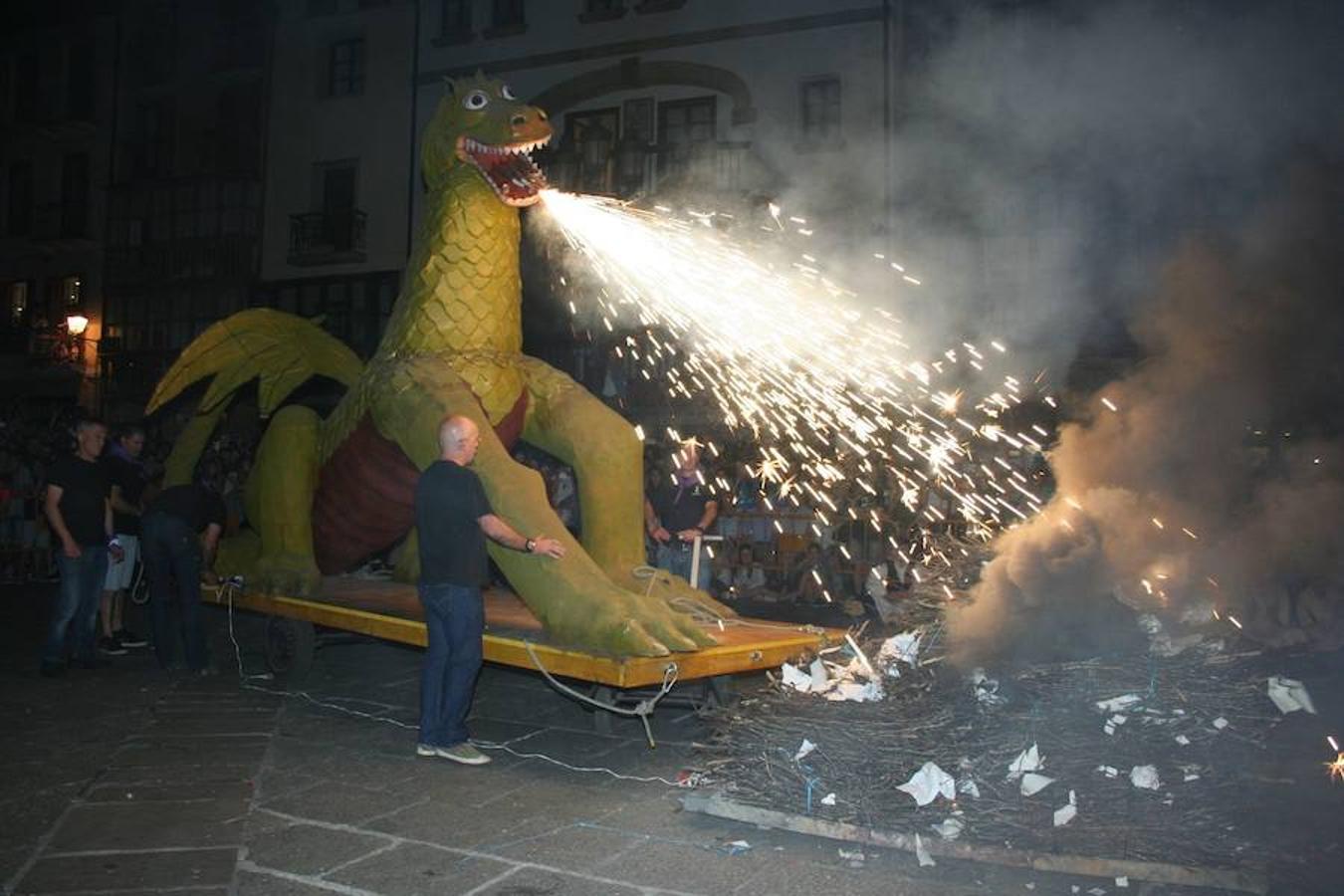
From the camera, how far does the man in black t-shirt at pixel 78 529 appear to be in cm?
672

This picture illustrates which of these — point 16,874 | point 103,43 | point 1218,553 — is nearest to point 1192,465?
point 1218,553

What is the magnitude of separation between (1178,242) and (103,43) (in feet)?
94.4

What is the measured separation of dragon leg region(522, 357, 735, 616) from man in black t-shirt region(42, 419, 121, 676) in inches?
127

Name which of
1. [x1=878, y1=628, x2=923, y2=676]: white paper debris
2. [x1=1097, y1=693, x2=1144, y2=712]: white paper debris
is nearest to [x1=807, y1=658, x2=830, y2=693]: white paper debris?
[x1=878, y1=628, x2=923, y2=676]: white paper debris

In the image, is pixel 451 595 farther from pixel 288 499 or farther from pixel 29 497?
pixel 29 497

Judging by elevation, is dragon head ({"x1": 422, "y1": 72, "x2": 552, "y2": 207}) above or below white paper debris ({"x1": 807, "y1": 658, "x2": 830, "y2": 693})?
above

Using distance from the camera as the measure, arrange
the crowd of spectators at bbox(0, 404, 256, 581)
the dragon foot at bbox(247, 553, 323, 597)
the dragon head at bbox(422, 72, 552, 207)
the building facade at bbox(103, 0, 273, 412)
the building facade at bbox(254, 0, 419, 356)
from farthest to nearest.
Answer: the building facade at bbox(103, 0, 273, 412) → the building facade at bbox(254, 0, 419, 356) → the crowd of spectators at bbox(0, 404, 256, 581) → the dragon foot at bbox(247, 553, 323, 597) → the dragon head at bbox(422, 72, 552, 207)

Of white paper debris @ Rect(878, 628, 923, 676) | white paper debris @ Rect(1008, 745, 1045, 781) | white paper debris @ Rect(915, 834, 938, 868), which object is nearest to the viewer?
white paper debris @ Rect(915, 834, 938, 868)

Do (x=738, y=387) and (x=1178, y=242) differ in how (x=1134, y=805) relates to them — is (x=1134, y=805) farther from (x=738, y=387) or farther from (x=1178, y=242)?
(x=738, y=387)

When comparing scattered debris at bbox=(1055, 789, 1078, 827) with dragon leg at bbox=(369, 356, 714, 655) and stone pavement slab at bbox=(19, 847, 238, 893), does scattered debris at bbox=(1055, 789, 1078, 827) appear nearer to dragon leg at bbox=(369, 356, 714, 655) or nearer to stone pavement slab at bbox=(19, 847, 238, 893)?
dragon leg at bbox=(369, 356, 714, 655)

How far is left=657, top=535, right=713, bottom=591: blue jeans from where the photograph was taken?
29.2 ft

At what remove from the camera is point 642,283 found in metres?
7.11

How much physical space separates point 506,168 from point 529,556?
2468mm

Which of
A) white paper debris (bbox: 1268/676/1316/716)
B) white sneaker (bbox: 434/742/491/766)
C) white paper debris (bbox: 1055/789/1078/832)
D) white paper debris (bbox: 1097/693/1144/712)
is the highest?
white paper debris (bbox: 1268/676/1316/716)
